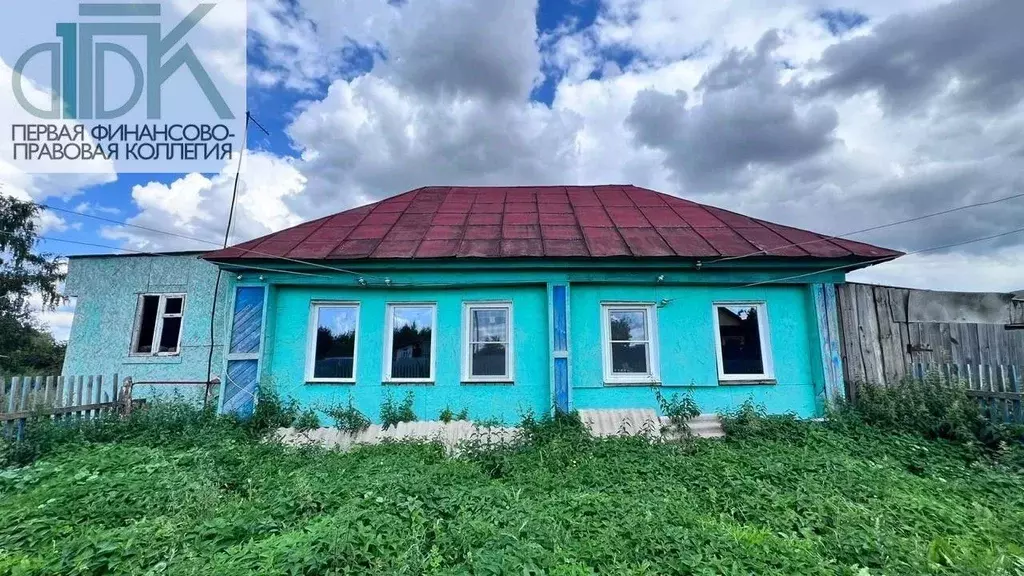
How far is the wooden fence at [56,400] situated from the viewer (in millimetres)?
5504

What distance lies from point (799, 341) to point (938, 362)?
1.99 m

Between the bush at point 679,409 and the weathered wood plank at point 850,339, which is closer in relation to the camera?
the bush at point 679,409

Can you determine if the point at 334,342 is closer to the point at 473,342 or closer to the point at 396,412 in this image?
the point at 396,412

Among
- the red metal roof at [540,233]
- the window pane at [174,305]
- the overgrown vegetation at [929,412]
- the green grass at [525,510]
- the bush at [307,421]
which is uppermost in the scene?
the red metal roof at [540,233]

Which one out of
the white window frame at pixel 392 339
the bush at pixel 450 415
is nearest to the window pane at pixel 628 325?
the bush at pixel 450 415

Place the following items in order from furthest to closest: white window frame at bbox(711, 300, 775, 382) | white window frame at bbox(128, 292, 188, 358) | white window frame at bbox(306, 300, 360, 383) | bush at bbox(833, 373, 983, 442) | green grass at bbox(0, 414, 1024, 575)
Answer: white window frame at bbox(128, 292, 188, 358) < white window frame at bbox(306, 300, 360, 383) < white window frame at bbox(711, 300, 775, 382) < bush at bbox(833, 373, 983, 442) < green grass at bbox(0, 414, 1024, 575)

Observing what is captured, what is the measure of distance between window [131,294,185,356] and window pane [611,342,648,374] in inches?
352

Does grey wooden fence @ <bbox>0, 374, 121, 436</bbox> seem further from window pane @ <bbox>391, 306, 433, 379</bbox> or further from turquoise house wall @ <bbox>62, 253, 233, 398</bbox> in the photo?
window pane @ <bbox>391, 306, 433, 379</bbox>

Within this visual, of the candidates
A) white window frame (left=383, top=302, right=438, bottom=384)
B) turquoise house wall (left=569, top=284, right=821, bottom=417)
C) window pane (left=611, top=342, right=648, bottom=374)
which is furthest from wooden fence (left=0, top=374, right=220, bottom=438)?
window pane (left=611, top=342, right=648, bottom=374)

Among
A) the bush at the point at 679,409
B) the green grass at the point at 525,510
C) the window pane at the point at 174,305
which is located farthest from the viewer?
the window pane at the point at 174,305

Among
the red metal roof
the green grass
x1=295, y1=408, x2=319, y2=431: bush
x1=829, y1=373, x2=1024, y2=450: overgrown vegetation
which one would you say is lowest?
the green grass

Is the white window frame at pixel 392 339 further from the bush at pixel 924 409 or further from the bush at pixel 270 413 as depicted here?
the bush at pixel 924 409

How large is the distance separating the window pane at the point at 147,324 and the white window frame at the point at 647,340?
9.39 m

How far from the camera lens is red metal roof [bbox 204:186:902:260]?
23.7 feet
